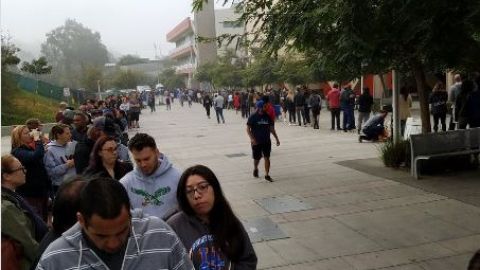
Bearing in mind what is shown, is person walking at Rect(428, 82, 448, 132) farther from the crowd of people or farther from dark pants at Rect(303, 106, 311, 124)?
the crowd of people

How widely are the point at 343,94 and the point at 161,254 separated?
15908 mm

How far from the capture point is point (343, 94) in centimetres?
1744

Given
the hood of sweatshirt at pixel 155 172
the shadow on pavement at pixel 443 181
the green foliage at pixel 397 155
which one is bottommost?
the shadow on pavement at pixel 443 181

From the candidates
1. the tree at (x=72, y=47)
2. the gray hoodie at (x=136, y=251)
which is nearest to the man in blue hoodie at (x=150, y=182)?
the gray hoodie at (x=136, y=251)

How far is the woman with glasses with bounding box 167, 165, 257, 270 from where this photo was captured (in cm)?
279

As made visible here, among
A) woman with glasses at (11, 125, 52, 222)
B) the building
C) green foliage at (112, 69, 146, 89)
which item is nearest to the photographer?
woman with glasses at (11, 125, 52, 222)

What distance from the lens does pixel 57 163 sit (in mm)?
6160

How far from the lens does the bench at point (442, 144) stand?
8.90 meters

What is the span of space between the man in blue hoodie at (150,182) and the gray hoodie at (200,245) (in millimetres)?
868

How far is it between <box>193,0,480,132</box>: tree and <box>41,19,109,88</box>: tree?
118 m

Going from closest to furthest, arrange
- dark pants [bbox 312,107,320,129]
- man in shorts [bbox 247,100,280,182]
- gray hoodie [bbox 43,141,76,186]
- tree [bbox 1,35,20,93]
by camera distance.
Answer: gray hoodie [bbox 43,141,76,186] → man in shorts [bbox 247,100,280,182] → dark pants [bbox 312,107,320,129] → tree [bbox 1,35,20,93]

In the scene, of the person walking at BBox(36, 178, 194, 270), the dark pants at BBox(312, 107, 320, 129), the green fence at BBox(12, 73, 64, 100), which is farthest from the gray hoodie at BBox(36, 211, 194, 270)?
the green fence at BBox(12, 73, 64, 100)

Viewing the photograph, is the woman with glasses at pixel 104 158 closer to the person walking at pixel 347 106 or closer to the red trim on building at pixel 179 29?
the person walking at pixel 347 106

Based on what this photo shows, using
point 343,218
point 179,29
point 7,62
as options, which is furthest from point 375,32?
point 179,29
